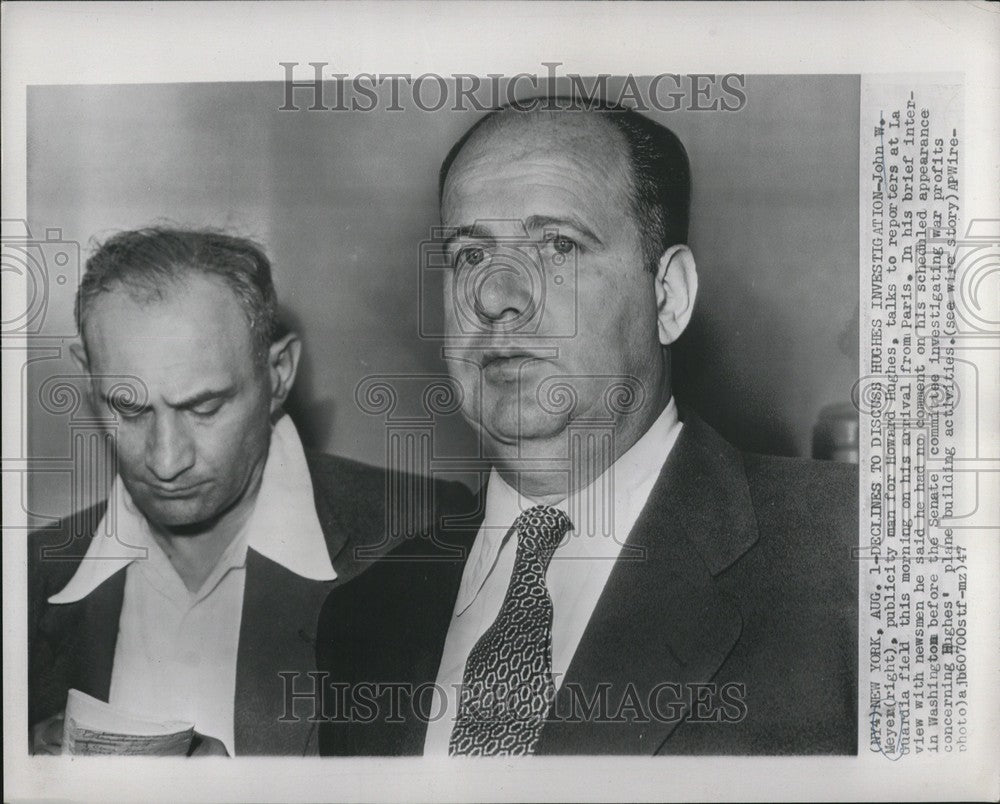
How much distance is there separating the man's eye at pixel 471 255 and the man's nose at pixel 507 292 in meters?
0.02

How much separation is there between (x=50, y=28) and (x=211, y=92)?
0.31m

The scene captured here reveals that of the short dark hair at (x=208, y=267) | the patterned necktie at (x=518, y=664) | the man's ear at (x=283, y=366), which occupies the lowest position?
the patterned necktie at (x=518, y=664)

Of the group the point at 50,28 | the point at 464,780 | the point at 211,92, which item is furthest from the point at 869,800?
the point at 50,28

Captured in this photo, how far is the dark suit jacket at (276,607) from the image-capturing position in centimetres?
154

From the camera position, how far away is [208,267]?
1.53 meters

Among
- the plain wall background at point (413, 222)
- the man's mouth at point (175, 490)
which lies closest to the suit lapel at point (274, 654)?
the man's mouth at point (175, 490)

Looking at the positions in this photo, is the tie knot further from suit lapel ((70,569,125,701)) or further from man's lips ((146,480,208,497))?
suit lapel ((70,569,125,701))

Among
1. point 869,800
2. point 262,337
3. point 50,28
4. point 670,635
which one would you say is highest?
point 50,28

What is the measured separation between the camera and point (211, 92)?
1551 mm

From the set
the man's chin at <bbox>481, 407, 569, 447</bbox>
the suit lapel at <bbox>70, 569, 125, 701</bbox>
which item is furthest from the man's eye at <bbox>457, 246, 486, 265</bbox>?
the suit lapel at <bbox>70, 569, 125, 701</bbox>

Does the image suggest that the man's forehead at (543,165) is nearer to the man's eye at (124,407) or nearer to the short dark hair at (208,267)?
the short dark hair at (208,267)

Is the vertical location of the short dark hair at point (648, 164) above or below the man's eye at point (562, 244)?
above

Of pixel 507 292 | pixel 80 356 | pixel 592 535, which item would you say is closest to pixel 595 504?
pixel 592 535

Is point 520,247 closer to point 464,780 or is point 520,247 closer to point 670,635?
point 670,635
